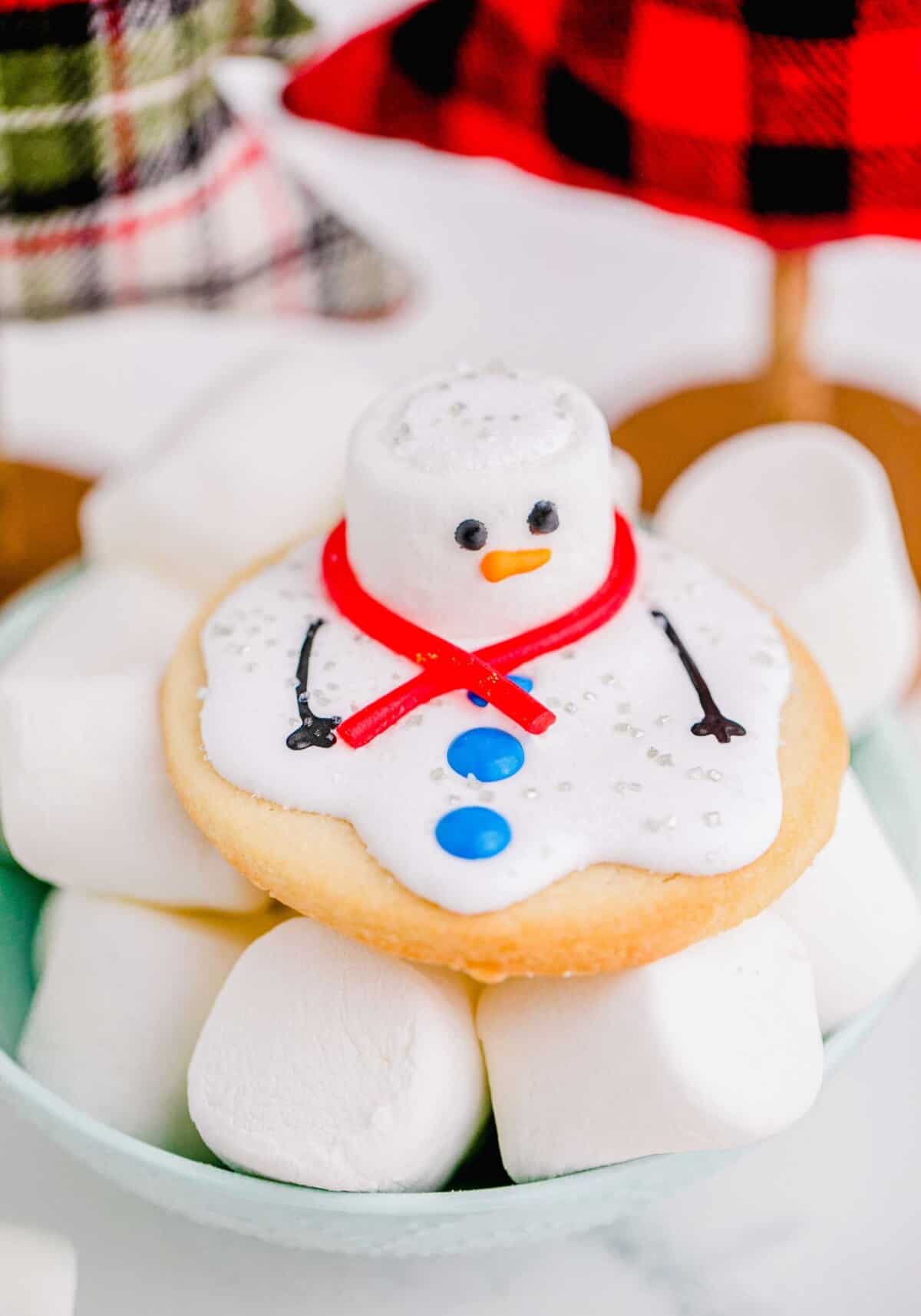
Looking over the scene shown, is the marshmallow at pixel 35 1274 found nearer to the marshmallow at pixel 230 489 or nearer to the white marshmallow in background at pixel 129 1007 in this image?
the white marshmallow in background at pixel 129 1007

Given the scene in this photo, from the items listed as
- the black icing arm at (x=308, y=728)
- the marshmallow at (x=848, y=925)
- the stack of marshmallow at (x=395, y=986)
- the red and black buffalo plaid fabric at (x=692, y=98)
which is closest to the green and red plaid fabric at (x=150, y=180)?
the red and black buffalo plaid fabric at (x=692, y=98)

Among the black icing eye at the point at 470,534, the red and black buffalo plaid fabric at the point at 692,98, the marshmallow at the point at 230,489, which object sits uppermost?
the red and black buffalo plaid fabric at the point at 692,98

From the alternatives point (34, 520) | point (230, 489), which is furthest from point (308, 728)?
point (34, 520)

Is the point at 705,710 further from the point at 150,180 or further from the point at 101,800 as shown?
the point at 150,180

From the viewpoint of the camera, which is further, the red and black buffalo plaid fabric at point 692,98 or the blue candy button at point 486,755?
the red and black buffalo plaid fabric at point 692,98

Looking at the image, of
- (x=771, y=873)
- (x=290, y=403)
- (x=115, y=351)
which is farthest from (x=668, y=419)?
(x=771, y=873)

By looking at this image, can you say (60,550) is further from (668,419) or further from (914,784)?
(914,784)

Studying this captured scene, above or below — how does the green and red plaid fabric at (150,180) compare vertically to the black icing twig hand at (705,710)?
above
